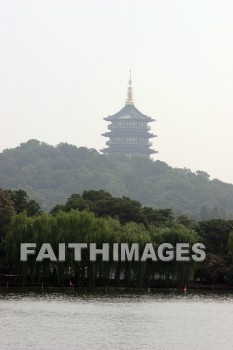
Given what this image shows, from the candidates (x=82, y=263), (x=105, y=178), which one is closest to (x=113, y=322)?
(x=82, y=263)

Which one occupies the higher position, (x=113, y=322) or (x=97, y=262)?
(x=97, y=262)

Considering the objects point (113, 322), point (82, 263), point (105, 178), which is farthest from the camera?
point (105, 178)

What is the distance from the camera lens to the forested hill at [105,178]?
156750mm

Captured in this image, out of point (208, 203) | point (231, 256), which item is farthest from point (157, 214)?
point (208, 203)

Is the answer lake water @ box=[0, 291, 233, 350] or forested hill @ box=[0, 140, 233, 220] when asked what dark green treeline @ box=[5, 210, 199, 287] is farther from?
forested hill @ box=[0, 140, 233, 220]

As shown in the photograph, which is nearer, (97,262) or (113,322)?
(113,322)

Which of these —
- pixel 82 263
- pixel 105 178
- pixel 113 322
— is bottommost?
pixel 113 322

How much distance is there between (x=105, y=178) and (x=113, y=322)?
127461 millimetres

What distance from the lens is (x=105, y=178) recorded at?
164875 millimetres

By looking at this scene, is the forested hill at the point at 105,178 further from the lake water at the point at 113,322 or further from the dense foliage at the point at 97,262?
the lake water at the point at 113,322

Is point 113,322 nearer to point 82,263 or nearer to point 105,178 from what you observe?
point 82,263

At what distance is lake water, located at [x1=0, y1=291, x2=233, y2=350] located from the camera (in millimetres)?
31742

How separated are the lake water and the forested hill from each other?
99983 millimetres

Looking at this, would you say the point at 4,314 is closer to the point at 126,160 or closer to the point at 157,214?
the point at 157,214
